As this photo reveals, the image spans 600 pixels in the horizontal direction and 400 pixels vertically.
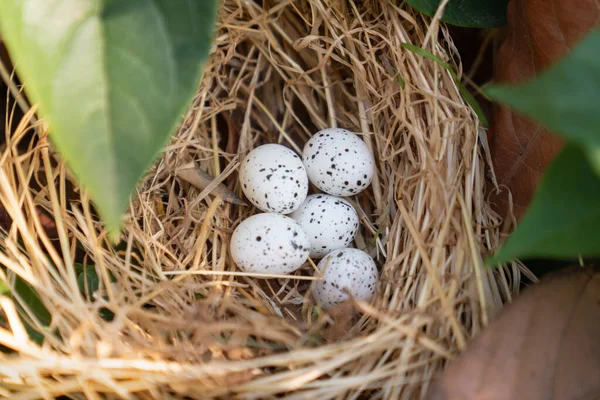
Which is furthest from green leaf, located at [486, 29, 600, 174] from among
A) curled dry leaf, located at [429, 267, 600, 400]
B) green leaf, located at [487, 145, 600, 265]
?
curled dry leaf, located at [429, 267, 600, 400]

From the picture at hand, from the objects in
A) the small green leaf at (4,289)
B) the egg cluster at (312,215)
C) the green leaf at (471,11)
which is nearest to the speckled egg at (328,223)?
the egg cluster at (312,215)

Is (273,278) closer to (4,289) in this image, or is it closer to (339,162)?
(339,162)

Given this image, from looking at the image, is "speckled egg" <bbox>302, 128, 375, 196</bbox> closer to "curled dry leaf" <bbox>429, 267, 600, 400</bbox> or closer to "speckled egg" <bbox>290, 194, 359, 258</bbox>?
"speckled egg" <bbox>290, 194, 359, 258</bbox>

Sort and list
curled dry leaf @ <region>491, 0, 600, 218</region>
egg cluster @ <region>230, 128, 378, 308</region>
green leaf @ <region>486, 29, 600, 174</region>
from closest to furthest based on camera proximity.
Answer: green leaf @ <region>486, 29, 600, 174</region>
curled dry leaf @ <region>491, 0, 600, 218</region>
egg cluster @ <region>230, 128, 378, 308</region>

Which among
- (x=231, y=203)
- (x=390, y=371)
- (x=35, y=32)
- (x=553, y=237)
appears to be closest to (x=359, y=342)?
(x=390, y=371)

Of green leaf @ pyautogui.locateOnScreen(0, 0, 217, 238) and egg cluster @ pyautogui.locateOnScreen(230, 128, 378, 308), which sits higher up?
green leaf @ pyautogui.locateOnScreen(0, 0, 217, 238)

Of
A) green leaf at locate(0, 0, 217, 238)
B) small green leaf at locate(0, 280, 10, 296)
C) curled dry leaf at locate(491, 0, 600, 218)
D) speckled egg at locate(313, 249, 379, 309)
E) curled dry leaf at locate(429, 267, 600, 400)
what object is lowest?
speckled egg at locate(313, 249, 379, 309)

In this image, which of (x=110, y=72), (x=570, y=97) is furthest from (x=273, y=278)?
(x=570, y=97)
